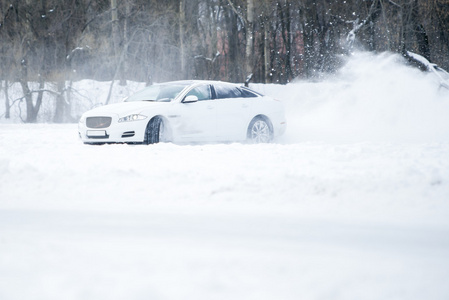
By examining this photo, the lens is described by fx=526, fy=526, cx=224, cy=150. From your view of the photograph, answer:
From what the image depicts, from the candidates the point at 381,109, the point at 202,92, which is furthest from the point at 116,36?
the point at 202,92

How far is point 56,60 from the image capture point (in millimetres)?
21594

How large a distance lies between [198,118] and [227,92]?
1.08 m

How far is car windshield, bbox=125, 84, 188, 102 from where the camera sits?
10.9 meters

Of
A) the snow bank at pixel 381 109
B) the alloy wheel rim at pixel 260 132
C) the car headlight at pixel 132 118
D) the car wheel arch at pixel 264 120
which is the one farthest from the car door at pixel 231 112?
the snow bank at pixel 381 109

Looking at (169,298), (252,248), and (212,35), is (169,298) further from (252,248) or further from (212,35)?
(212,35)

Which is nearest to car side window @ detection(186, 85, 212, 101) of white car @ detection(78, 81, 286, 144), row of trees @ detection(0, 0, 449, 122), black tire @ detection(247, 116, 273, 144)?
white car @ detection(78, 81, 286, 144)

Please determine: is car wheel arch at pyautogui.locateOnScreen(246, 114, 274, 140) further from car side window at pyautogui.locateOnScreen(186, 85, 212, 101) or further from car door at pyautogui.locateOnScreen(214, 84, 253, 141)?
car side window at pyautogui.locateOnScreen(186, 85, 212, 101)

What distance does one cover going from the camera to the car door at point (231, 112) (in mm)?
11109

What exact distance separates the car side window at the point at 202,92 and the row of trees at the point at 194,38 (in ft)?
38.3

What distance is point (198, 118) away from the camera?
1077 centimetres

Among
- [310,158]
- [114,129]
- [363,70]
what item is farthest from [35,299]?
[363,70]

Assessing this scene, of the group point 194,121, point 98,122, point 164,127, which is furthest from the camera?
point 194,121

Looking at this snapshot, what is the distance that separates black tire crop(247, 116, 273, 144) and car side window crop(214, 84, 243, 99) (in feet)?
2.25

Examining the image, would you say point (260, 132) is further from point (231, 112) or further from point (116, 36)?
point (116, 36)
